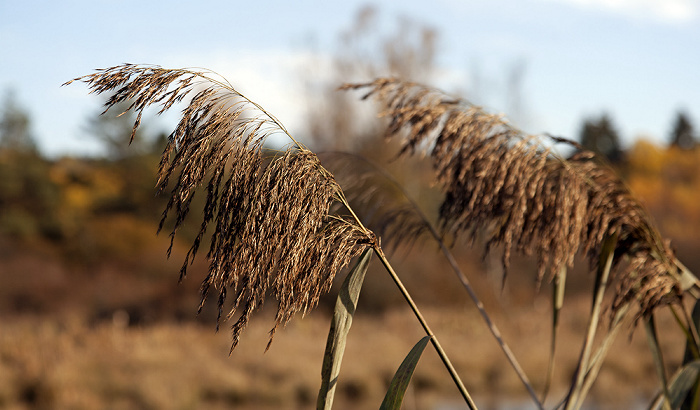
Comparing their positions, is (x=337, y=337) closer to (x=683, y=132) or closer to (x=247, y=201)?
(x=247, y=201)

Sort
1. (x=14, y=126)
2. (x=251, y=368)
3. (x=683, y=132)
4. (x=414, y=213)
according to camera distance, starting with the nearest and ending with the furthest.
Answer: (x=414, y=213) < (x=251, y=368) < (x=14, y=126) < (x=683, y=132)

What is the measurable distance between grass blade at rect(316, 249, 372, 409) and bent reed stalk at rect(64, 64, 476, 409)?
0.20ft

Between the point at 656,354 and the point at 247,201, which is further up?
the point at 247,201

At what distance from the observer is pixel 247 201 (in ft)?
5.12

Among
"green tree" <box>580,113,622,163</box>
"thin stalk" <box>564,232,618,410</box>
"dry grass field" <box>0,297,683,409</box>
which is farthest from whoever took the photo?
"green tree" <box>580,113,622,163</box>

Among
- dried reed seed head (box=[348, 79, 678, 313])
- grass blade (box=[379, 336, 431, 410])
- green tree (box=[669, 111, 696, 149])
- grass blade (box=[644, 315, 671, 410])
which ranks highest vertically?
dried reed seed head (box=[348, 79, 678, 313])

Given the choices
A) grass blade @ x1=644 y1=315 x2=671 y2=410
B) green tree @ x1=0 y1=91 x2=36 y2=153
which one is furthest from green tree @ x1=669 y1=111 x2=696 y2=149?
grass blade @ x1=644 y1=315 x2=671 y2=410

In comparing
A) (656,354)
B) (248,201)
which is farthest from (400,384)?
(656,354)

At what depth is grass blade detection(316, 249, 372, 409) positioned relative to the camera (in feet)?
5.20

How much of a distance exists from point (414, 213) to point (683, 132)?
5951cm

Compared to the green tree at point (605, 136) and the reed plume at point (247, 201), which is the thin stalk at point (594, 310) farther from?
the green tree at point (605, 136)

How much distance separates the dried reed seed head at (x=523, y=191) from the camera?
7.62ft

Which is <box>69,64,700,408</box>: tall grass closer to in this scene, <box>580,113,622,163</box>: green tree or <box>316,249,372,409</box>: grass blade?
<box>316,249,372,409</box>: grass blade

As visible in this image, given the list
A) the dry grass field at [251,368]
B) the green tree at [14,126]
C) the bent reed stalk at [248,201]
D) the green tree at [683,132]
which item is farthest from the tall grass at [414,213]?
the green tree at [683,132]
